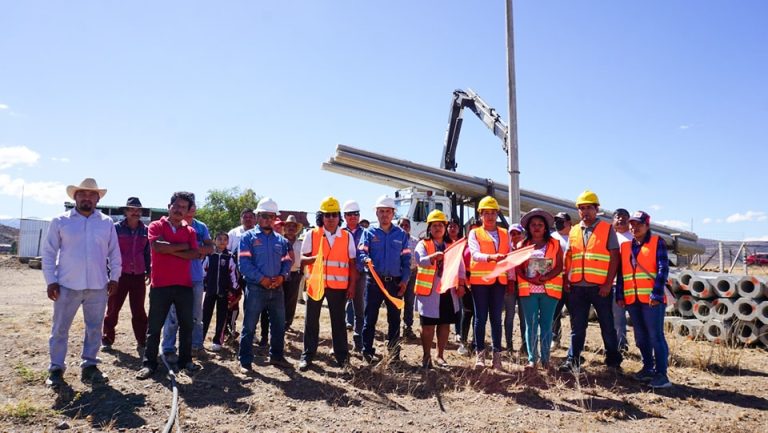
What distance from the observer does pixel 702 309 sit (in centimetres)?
757

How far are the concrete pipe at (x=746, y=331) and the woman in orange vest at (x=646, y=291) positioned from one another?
101 inches

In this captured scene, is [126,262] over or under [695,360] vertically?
over

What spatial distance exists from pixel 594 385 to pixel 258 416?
3252 millimetres

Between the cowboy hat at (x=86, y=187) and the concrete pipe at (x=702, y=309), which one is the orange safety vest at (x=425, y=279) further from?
the concrete pipe at (x=702, y=309)

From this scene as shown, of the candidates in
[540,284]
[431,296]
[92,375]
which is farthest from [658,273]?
[92,375]

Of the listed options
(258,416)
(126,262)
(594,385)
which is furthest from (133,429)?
(594,385)

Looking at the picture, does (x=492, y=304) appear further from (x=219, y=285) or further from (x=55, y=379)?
(x=55, y=379)

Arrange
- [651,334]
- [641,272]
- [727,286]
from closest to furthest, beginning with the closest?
[651,334], [641,272], [727,286]

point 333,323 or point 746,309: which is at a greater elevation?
point 746,309

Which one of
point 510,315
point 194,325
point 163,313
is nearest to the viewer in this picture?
point 163,313

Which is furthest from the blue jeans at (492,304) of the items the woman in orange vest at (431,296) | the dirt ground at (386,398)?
the dirt ground at (386,398)

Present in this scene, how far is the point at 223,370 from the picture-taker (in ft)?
17.3

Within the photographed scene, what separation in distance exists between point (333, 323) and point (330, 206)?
128 cm

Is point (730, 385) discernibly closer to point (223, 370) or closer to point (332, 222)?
point (332, 222)
